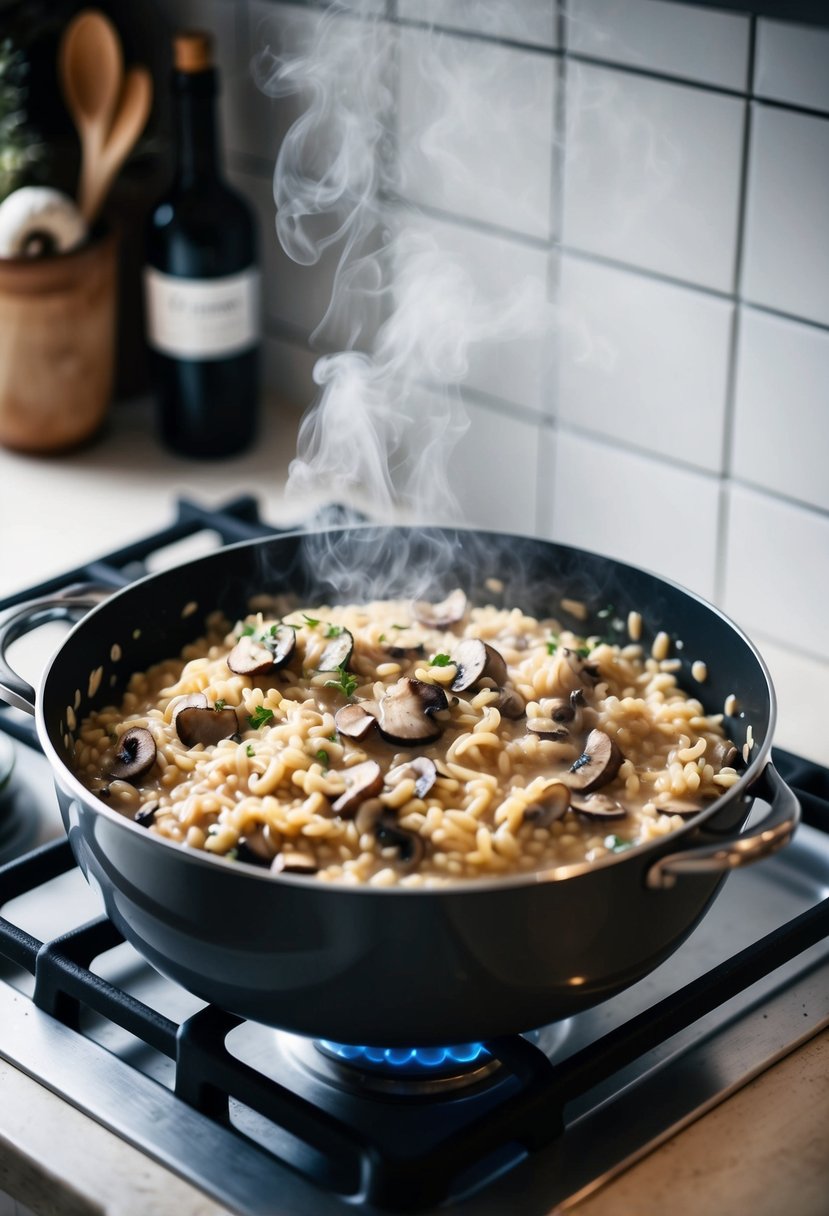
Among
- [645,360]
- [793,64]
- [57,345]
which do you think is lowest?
[57,345]

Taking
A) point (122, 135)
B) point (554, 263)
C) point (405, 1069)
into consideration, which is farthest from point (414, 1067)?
point (122, 135)

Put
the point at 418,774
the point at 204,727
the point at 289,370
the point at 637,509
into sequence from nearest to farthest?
the point at 418,774 → the point at 204,727 → the point at 637,509 → the point at 289,370

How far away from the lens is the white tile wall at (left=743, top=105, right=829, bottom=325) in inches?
61.1

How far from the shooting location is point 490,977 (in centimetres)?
103

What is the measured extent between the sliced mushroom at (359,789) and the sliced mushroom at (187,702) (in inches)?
8.0

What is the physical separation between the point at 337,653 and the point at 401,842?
11.9 inches

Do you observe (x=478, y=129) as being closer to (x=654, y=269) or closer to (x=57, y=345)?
(x=654, y=269)

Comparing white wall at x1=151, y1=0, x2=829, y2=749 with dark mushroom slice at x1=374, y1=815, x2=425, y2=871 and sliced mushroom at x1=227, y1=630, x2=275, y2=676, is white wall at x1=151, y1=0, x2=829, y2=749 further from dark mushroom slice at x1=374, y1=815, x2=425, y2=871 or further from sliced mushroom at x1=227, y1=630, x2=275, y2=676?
dark mushroom slice at x1=374, y1=815, x2=425, y2=871

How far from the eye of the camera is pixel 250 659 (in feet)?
4.60

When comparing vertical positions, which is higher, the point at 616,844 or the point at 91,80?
the point at 91,80

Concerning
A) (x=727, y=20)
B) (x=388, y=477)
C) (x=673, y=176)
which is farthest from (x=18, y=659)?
(x=727, y=20)

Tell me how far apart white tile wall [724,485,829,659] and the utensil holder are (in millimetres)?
972

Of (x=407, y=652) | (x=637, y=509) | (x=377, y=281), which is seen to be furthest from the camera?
(x=377, y=281)

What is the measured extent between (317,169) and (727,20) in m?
0.72
